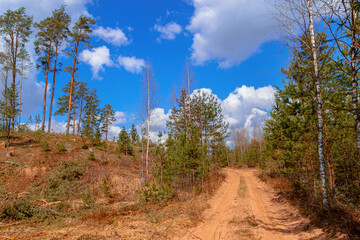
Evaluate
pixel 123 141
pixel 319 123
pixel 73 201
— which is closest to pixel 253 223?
pixel 319 123

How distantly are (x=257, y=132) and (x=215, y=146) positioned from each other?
56719 mm

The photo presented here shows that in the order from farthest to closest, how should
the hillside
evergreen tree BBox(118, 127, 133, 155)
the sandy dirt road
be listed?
1. evergreen tree BBox(118, 127, 133, 155)
2. the hillside
3. the sandy dirt road

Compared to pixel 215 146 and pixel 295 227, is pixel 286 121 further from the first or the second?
pixel 215 146

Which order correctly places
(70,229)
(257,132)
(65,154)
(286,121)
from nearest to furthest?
(70,229), (286,121), (65,154), (257,132)

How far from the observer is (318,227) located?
6105 mm

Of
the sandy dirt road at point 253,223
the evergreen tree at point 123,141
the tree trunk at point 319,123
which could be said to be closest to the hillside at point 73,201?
the sandy dirt road at point 253,223

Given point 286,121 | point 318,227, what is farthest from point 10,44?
point 318,227

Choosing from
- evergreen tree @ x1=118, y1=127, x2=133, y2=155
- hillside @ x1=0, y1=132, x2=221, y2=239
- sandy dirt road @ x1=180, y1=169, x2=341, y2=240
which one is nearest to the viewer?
sandy dirt road @ x1=180, y1=169, x2=341, y2=240

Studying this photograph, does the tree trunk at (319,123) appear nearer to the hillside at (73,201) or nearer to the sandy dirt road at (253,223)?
the sandy dirt road at (253,223)

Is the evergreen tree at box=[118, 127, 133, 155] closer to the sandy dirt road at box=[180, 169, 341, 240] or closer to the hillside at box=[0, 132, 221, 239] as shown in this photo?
the hillside at box=[0, 132, 221, 239]

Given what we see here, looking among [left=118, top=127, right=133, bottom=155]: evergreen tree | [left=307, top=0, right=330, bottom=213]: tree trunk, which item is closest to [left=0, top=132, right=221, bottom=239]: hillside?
[left=118, top=127, right=133, bottom=155]: evergreen tree

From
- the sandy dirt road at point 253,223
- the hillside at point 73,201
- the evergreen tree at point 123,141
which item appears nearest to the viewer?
the sandy dirt road at point 253,223

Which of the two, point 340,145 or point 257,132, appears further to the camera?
Answer: point 257,132

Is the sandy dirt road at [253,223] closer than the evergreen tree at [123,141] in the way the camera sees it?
Yes
